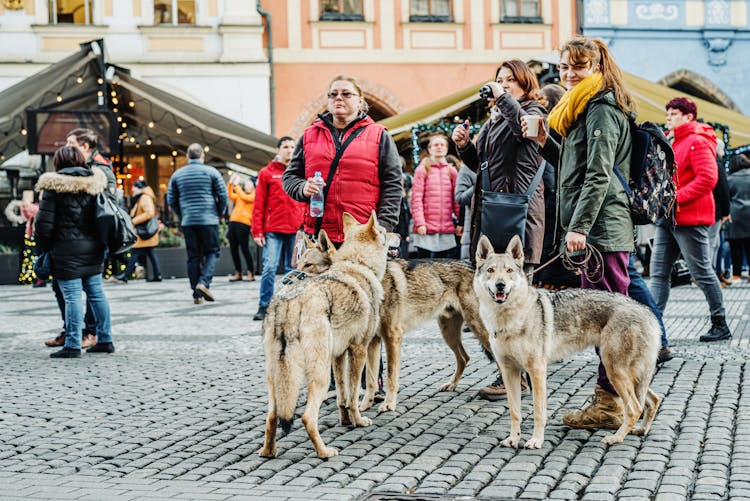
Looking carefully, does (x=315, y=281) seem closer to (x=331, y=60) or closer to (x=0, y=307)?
(x=0, y=307)

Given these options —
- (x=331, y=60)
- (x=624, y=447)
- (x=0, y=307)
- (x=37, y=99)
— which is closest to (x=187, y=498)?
(x=624, y=447)

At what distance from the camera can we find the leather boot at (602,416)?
18.2 ft

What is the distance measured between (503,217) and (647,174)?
100cm

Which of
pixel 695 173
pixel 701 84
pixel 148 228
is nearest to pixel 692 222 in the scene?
pixel 695 173

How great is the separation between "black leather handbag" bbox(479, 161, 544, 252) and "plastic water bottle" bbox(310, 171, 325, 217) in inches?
40.2

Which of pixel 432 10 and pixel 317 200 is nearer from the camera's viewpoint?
pixel 317 200

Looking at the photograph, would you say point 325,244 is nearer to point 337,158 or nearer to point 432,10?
point 337,158

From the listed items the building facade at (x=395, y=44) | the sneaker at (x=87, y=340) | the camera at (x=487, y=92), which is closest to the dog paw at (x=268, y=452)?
the camera at (x=487, y=92)

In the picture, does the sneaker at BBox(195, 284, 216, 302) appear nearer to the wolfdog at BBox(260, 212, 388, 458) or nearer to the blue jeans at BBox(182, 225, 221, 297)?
the blue jeans at BBox(182, 225, 221, 297)

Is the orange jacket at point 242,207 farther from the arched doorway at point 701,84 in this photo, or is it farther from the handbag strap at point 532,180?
the arched doorway at point 701,84

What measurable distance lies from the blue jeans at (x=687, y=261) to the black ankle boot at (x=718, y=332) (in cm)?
4

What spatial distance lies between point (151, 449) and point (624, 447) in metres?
2.42

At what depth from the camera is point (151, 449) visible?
17.5 feet

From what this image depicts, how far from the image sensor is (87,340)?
31.3 feet
